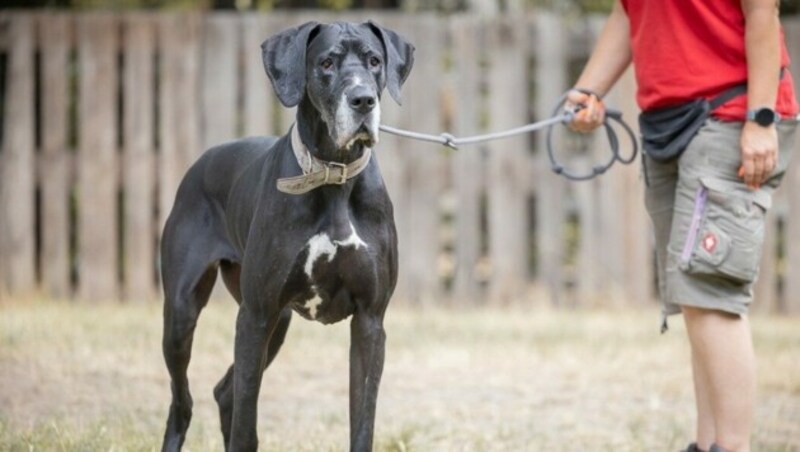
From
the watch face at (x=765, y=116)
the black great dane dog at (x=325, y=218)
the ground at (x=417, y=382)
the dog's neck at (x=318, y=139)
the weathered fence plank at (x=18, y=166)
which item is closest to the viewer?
the black great dane dog at (x=325, y=218)

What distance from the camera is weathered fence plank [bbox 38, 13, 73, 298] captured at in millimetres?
9164

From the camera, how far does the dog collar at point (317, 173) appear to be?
158 inches

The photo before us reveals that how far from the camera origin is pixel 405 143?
9.25 meters

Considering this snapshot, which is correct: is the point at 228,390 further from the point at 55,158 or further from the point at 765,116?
the point at 55,158

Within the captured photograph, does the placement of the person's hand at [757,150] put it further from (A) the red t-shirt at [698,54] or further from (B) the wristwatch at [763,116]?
(A) the red t-shirt at [698,54]

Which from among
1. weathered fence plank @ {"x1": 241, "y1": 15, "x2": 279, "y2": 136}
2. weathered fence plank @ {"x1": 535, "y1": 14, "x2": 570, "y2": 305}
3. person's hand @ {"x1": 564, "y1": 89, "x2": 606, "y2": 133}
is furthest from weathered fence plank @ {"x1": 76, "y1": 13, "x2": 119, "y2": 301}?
person's hand @ {"x1": 564, "y1": 89, "x2": 606, "y2": 133}

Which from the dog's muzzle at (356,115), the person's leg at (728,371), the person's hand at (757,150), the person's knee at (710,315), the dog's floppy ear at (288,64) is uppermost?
the dog's floppy ear at (288,64)

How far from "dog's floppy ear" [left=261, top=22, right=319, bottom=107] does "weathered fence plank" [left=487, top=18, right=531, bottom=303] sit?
5355 millimetres

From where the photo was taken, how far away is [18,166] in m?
9.12

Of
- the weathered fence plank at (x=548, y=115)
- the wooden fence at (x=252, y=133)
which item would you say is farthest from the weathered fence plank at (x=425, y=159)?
the weathered fence plank at (x=548, y=115)

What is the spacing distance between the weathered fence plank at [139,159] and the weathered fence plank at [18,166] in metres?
0.65

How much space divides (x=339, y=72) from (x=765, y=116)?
142cm

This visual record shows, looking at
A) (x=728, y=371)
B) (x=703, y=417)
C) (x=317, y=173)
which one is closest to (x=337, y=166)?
(x=317, y=173)

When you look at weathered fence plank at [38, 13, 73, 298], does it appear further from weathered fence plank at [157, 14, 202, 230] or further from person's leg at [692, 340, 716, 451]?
person's leg at [692, 340, 716, 451]
